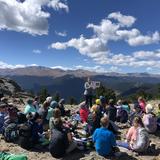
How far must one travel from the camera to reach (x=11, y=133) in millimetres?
16750

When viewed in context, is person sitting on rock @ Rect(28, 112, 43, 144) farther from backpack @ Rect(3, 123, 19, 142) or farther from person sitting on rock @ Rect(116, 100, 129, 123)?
person sitting on rock @ Rect(116, 100, 129, 123)

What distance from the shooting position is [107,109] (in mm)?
22016

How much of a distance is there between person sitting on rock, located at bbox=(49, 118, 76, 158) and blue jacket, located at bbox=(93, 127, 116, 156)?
1.25m

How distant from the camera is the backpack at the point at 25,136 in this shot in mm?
15711

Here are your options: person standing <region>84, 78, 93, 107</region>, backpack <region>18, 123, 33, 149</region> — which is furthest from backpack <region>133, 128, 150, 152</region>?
person standing <region>84, 78, 93, 107</region>

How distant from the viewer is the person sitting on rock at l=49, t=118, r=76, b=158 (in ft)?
47.2

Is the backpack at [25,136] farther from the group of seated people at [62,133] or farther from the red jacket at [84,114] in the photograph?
the red jacket at [84,114]

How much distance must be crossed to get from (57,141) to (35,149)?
→ 230 cm

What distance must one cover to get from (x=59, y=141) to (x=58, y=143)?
0.44 feet

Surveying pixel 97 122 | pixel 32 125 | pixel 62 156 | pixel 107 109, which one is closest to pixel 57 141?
pixel 62 156

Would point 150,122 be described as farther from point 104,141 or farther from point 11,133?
point 11,133

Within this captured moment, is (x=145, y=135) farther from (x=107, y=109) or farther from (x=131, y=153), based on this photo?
(x=107, y=109)

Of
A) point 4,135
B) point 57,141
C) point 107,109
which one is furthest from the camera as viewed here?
point 107,109

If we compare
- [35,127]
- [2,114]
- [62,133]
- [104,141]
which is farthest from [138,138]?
[2,114]
